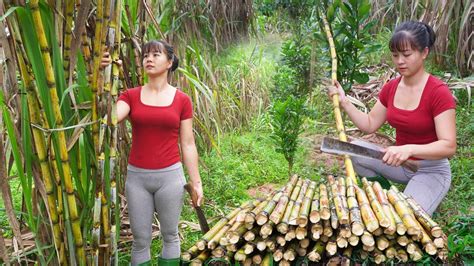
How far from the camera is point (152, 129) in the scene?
213cm

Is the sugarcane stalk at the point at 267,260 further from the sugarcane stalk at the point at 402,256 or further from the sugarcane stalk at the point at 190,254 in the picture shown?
the sugarcane stalk at the point at 402,256

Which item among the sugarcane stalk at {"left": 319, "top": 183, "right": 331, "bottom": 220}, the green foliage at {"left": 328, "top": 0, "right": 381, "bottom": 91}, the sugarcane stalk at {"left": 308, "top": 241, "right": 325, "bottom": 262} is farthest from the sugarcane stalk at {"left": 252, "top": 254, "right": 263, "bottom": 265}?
the green foliage at {"left": 328, "top": 0, "right": 381, "bottom": 91}

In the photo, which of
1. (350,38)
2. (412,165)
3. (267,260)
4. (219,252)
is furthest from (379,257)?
(350,38)

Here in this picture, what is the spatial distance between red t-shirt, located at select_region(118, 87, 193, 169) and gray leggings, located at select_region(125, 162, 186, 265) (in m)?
0.05

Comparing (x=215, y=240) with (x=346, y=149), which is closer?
(x=215, y=240)

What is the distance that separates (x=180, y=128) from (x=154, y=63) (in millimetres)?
329

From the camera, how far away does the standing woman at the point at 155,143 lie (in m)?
2.12

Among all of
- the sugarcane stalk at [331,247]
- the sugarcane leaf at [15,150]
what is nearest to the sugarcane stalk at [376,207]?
the sugarcane stalk at [331,247]

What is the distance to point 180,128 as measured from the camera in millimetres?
2238

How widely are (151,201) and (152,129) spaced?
338 mm

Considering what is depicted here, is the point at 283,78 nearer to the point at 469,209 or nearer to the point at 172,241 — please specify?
the point at 469,209

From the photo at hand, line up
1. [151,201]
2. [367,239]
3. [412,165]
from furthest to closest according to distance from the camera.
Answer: [412,165], [151,201], [367,239]

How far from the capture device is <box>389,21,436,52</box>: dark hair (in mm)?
2527

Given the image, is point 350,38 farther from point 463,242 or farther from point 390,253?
point 390,253
